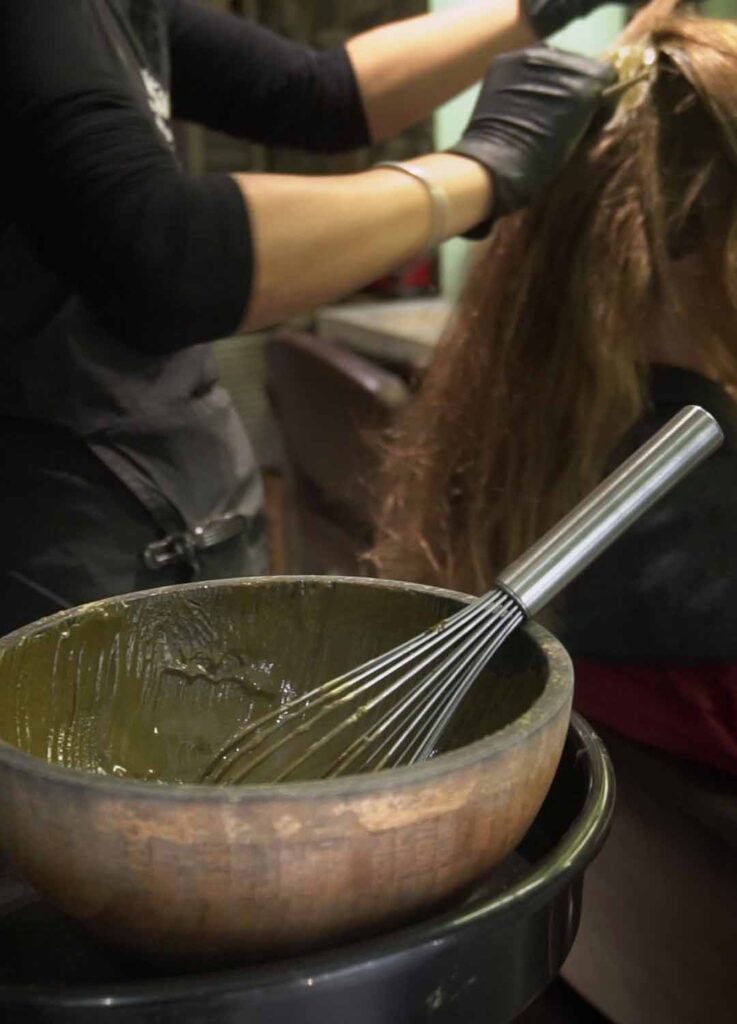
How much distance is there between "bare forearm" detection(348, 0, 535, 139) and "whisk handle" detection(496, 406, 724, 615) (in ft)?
2.75

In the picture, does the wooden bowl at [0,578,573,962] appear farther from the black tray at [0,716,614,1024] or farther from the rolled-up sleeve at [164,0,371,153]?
the rolled-up sleeve at [164,0,371,153]

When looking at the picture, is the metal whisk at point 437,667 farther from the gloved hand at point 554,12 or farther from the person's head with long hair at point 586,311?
the gloved hand at point 554,12

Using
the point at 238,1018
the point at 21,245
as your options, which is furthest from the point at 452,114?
the point at 238,1018

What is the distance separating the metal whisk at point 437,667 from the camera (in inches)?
20.0

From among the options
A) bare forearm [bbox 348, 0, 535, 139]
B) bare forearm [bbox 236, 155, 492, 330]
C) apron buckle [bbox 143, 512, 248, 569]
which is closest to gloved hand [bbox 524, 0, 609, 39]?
bare forearm [bbox 348, 0, 535, 139]

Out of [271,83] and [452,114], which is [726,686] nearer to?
[271,83]

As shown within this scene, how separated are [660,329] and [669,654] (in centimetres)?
29

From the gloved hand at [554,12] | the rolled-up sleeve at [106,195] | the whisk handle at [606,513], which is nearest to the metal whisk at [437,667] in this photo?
the whisk handle at [606,513]

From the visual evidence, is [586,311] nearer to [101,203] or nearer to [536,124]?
[536,124]

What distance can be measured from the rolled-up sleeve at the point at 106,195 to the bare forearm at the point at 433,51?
1.56ft

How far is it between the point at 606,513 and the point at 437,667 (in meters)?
0.11

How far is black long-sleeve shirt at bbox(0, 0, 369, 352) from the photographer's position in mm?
764

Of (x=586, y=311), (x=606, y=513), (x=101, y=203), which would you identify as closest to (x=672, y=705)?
(x=586, y=311)

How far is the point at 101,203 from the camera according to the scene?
78 centimetres
